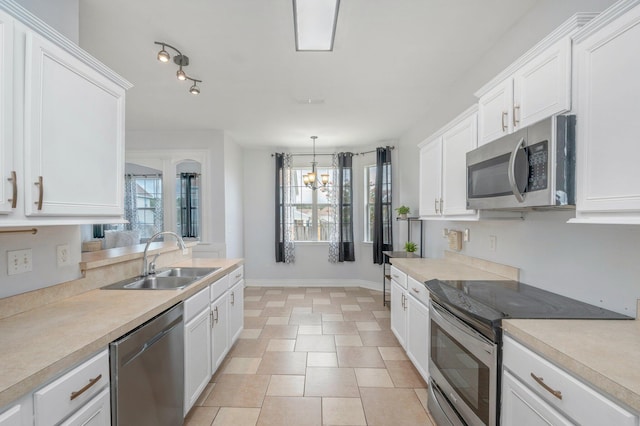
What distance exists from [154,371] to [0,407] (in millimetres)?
753

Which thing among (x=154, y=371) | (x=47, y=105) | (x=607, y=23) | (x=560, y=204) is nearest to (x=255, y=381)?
(x=154, y=371)

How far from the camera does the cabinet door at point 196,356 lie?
1889 millimetres

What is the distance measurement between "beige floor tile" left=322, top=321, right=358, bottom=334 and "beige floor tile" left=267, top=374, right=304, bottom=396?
1.00 m

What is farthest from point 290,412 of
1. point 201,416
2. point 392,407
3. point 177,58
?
point 177,58

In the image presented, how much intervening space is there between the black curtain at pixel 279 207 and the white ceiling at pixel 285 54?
1.55 meters

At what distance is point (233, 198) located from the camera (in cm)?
500

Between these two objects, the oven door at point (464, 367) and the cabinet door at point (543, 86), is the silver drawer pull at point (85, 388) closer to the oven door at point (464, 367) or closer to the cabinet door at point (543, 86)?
the oven door at point (464, 367)

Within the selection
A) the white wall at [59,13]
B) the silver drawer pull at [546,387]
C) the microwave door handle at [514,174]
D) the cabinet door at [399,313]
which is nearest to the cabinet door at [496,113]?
the microwave door handle at [514,174]

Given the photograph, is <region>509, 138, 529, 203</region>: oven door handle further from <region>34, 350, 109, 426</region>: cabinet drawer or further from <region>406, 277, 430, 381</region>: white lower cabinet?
<region>34, 350, 109, 426</region>: cabinet drawer

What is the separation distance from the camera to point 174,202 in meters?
4.58

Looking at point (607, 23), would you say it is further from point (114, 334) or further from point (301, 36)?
point (114, 334)

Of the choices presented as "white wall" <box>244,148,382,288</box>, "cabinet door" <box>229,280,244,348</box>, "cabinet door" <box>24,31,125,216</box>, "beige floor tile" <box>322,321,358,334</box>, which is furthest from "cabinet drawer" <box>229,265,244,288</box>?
"white wall" <box>244,148,382,288</box>

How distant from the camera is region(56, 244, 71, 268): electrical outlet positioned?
162cm

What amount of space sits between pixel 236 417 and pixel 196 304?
0.84 m
